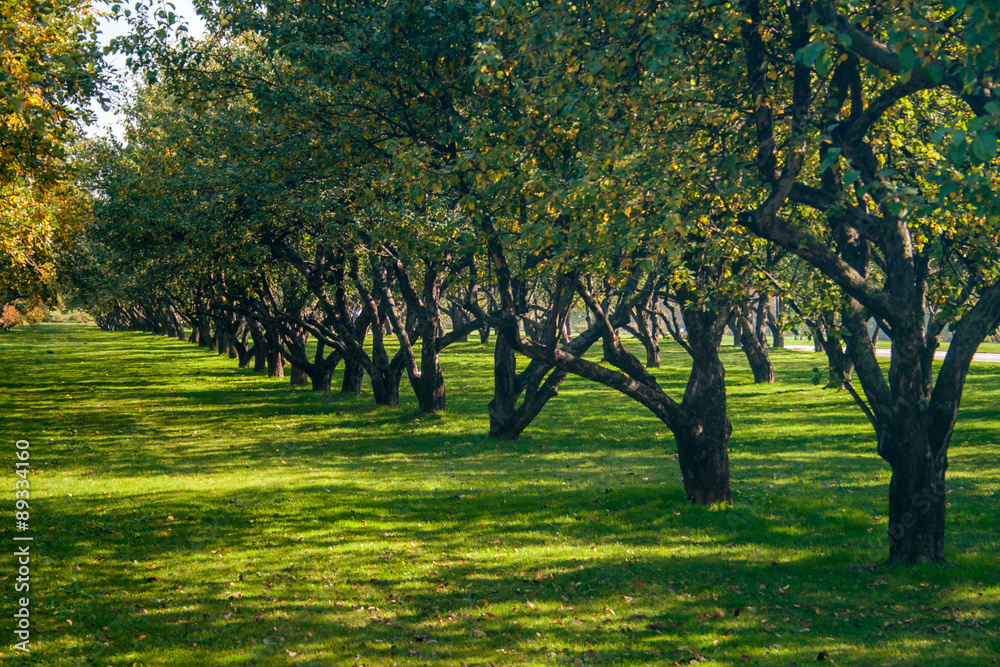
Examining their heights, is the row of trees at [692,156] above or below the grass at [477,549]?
above

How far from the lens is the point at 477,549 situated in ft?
39.9

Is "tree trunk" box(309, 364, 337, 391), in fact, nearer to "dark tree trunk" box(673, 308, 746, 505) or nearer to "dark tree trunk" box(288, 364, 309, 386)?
"dark tree trunk" box(288, 364, 309, 386)

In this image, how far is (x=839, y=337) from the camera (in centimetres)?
1031

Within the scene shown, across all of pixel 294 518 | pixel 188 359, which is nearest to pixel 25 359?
pixel 188 359

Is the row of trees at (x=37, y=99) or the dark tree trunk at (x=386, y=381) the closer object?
the row of trees at (x=37, y=99)

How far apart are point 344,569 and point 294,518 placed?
10.2 feet

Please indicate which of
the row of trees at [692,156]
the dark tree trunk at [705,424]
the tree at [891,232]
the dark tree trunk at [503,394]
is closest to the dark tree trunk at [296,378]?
the dark tree trunk at [503,394]

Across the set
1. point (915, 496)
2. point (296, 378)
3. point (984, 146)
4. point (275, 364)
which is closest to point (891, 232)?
point (915, 496)

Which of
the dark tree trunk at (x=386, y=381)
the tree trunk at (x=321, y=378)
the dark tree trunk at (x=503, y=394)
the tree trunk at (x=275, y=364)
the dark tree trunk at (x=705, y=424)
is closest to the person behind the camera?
the dark tree trunk at (x=705, y=424)

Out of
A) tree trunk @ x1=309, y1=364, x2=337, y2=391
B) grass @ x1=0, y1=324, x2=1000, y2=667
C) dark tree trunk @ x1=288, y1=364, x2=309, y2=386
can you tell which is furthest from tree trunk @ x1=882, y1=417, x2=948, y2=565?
dark tree trunk @ x1=288, y1=364, x2=309, y2=386

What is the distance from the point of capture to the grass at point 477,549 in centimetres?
834

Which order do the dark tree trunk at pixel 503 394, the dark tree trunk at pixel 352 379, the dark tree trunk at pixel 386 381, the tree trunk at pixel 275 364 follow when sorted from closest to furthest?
the dark tree trunk at pixel 503 394
the dark tree trunk at pixel 386 381
the dark tree trunk at pixel 352 379
the tree trunk at pixel 275 364

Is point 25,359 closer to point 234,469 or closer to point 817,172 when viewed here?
point 234,469

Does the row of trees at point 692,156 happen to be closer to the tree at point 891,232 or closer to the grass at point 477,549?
the tree at point 891,232
